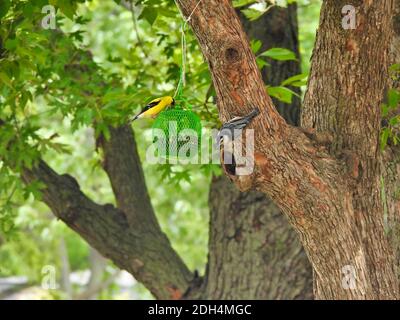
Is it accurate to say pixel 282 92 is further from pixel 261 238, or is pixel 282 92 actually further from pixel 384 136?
pixel 261 238

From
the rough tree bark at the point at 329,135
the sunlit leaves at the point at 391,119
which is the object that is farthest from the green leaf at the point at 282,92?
the sunlit leaves at the point at 391,119

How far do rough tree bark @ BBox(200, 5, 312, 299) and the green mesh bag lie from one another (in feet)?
6.09

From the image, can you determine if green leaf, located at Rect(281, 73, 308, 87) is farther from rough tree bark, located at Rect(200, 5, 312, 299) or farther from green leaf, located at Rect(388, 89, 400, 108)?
rough tree bark, located at Rect(200, 5, 312, 299)

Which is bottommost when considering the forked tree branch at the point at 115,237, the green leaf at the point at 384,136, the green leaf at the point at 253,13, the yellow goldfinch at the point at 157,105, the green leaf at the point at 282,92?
the forked tree branch at the point at 115,237

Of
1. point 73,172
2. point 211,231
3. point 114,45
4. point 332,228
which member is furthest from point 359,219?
point 73,172

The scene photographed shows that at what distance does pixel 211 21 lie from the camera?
322 centimetres

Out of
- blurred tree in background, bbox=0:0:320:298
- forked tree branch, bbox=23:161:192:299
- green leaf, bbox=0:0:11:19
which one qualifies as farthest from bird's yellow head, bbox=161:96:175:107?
forked tree branch, bbox=23:161:192:299

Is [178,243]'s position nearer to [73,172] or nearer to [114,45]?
[73,172]

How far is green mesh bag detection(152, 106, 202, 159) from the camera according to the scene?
362 centimetres

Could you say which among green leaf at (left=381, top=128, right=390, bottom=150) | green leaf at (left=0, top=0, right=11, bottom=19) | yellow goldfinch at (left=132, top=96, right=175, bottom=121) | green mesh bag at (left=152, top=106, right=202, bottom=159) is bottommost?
green leaf at (left=381, top=128, right=390, bottom=150)

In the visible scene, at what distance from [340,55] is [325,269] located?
39.5 inches

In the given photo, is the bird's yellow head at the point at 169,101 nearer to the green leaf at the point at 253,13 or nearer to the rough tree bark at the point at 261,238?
the green leaf at the point at 253,13

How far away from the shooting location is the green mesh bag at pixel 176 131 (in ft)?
11.9

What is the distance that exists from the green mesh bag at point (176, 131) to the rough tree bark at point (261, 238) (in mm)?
1857
